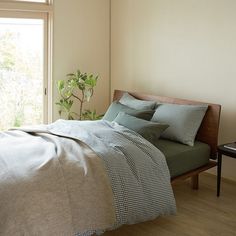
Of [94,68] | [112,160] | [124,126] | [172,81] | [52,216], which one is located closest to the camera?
[52,216]

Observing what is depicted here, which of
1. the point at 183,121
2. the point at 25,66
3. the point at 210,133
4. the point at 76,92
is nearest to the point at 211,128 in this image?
the point at 210,133

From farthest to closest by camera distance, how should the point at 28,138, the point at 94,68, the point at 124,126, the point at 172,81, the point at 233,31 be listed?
1. the point at 94,68
2. the point at 172,81
3. the point at 233,31
4. the point at 124,126
5. the point at 28,138

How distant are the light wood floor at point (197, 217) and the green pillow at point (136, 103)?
90 centimetres

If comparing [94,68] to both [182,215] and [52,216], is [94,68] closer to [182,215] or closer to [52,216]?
[182,215]

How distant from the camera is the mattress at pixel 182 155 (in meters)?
3.39

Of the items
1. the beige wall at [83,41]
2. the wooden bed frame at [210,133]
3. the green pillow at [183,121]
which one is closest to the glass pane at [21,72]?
the beige wall at [83,41]

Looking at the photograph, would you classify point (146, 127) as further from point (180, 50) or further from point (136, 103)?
point (180, 50)

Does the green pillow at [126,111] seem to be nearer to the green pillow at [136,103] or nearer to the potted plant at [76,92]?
the green pillow at [136,103]

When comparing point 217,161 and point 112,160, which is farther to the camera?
point 217,161

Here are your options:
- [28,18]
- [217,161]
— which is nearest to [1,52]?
[28,18]

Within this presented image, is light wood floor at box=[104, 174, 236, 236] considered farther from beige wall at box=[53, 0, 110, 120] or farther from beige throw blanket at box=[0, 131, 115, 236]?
beige wall at box=[53, 0, 110, 120]

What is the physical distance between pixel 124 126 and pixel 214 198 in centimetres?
112

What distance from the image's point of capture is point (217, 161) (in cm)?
376

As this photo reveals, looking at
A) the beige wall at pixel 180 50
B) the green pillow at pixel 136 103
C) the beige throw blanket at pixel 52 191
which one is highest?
the beige wall at pixel 180 50
